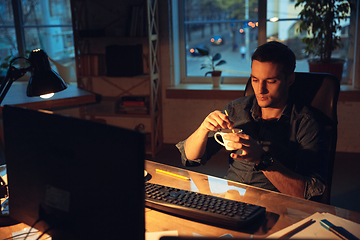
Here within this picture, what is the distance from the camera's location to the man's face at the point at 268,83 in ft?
4.67

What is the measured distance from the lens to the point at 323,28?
312cm

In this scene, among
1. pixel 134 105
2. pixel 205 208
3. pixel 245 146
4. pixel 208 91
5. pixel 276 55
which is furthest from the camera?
pixel 134 105

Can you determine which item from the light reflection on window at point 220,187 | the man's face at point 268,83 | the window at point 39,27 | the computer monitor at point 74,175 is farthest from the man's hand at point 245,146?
the window at point 39,27

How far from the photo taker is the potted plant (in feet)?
10.2

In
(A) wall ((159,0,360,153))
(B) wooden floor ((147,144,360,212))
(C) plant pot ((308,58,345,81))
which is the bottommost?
(B) wooden floor ((147,144,360,212))

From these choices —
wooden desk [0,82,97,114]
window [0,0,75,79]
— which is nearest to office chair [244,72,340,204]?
wooden desk [0,82,97,114]

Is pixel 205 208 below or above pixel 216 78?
below

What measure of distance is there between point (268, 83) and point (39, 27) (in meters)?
3.71

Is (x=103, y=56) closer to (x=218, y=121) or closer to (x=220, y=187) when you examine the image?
(x=218, y=121)

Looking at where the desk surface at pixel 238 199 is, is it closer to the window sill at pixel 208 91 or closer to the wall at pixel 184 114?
the window sill at pixel 208 91

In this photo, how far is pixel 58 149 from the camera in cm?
78

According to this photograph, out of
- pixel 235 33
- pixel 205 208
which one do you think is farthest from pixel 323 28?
pixel 205 208

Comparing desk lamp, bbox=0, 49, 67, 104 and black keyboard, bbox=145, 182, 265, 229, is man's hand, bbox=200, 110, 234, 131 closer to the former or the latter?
black keyboard, bbox=145, 182, 265, 229

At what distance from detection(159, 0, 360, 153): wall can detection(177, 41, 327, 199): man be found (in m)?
2.05
